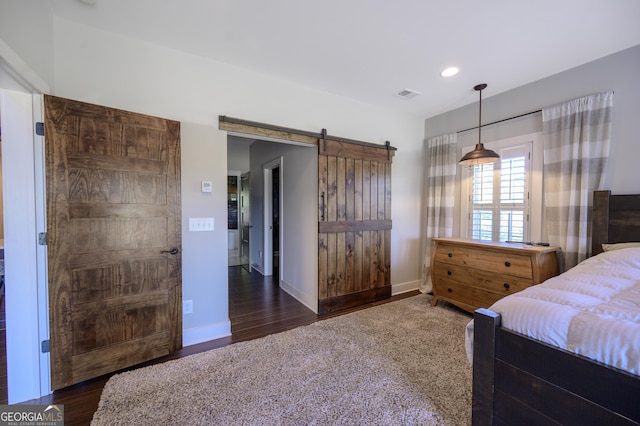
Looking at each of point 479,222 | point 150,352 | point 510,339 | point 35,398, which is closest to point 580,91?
Answer: point 479,222

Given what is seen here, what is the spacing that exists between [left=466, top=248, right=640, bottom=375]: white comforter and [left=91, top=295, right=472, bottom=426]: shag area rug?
627 millimetres

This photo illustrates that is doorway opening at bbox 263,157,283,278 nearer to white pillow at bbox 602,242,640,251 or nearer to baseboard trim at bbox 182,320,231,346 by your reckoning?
baseboard trim at bbox 182,320,231,346

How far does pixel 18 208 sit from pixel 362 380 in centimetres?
261

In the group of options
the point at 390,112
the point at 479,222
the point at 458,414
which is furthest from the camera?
the point at 390,112

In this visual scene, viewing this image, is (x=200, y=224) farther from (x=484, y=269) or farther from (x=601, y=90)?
(x=601, y=90)

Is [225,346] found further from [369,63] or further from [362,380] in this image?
[369,63]

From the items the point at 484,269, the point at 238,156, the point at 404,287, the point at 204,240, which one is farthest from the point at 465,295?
the point at 238,156

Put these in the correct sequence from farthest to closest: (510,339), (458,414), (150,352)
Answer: (150,352) < (458,414) < (510,339)

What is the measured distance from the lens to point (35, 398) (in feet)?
5.42

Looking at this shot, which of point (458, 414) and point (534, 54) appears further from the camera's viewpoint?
point (534, 54)

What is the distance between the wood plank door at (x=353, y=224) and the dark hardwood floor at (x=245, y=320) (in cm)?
25

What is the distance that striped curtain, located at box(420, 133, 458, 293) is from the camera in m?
3.47

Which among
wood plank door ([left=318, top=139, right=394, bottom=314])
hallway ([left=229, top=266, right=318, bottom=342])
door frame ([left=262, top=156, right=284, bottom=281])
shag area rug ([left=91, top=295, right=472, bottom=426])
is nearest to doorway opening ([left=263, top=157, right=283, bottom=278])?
door frame ([left=262, top=156, right=284, bottom=281])

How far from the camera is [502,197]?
9.89 feet
